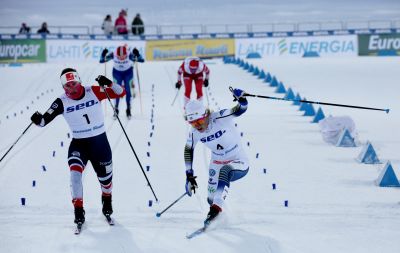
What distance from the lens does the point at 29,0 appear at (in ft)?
174

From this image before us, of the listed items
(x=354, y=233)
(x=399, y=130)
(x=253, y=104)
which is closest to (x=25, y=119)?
(x=253, y=104)

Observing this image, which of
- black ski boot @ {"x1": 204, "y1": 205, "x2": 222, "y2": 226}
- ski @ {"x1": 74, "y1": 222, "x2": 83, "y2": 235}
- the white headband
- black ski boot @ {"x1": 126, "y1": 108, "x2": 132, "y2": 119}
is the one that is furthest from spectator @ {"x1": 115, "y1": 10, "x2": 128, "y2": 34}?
black ski boot @ {"x1": 204, "y1": 205, "x2": 222, "y2": 226}

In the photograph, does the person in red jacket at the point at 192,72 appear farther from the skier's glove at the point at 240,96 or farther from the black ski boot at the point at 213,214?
the black ski boot at the point at 213,214

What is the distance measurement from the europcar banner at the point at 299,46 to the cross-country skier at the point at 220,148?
25731mm

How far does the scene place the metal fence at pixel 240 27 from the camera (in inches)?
1267

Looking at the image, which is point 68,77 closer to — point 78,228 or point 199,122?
point 199,122

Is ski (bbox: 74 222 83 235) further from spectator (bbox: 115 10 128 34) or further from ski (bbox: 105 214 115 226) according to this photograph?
spectator (bbox: 115 10 128 34)

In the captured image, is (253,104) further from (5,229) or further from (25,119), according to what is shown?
(5,229)

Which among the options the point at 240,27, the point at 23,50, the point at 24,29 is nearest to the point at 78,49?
the point at 23,50

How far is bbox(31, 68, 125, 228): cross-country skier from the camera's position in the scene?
7693mm

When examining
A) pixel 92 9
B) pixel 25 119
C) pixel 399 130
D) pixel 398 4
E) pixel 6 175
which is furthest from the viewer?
pixel 92 9

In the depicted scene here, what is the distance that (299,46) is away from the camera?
111 ft

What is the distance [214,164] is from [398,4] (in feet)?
135

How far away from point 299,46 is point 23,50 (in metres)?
12.8
